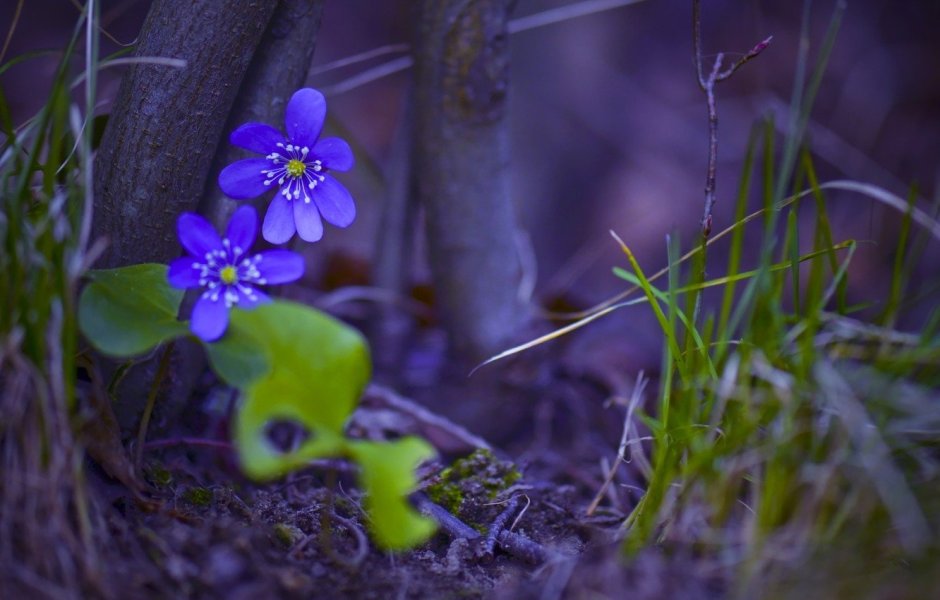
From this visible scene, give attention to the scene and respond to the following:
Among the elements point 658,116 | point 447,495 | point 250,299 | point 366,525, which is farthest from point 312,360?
point 658,116

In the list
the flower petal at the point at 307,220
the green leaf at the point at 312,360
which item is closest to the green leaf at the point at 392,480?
the green leaf at the point at 312,360

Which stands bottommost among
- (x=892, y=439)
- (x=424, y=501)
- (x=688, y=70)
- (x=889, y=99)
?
(x=424, y=501)

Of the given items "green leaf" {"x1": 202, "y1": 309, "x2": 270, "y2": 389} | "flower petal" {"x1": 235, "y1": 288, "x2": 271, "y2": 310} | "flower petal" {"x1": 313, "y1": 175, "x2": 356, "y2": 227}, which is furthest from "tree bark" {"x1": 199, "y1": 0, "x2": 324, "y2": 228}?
"green leaf" {"x1": 202, "y1": 309, "x2": 270, "y2": 389}

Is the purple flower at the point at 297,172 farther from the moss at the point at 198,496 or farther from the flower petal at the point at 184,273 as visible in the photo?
the moss at the point at 198,496

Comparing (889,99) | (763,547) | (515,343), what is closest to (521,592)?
(763,547)

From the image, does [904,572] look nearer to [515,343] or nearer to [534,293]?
[515,343]

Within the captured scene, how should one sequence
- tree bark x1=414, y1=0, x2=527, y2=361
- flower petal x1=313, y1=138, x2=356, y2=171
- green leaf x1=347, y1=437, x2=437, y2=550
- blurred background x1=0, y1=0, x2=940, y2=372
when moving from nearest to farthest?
green leaf x1=347, y1=437, x2=437, y2=550
flower petal x1=313, y1=138, x2=356, y2=171
tree bark x1=414, y1=0, x2=527, y2=361
blurred background x1=0, y1=0, x2=940, y2=372

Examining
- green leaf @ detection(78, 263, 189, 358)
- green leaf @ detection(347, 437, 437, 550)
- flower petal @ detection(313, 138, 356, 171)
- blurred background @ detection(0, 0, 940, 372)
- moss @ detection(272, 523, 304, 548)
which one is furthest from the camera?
Answer: blurred background @ detection(0, 0, 940, 372)

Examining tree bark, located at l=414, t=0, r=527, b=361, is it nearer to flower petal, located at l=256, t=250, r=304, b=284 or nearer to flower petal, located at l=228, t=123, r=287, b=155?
flower petal, located at l=228, t=123, r=287, b=155
